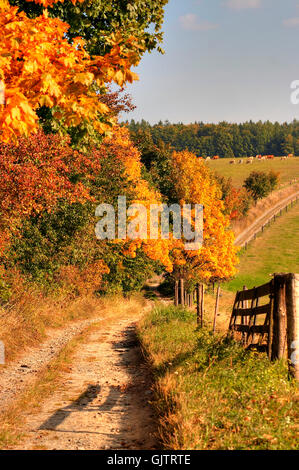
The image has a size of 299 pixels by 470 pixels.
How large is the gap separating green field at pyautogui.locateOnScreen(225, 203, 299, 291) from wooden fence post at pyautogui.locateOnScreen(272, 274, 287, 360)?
3676 cm

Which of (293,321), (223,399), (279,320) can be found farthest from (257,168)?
(223,399)

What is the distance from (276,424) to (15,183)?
388 inches

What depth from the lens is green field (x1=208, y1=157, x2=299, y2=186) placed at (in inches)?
4055

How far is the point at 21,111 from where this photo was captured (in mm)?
4902

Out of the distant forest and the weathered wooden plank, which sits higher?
the distant forest

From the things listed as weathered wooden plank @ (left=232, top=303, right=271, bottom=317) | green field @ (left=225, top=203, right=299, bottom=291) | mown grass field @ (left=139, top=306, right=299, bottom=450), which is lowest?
green field @ (left=225, top=203, right=299, bottom=291)

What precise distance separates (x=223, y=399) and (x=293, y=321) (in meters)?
1.94

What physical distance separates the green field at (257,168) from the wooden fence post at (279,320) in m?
87.0

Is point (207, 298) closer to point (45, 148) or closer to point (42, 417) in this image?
point (45, 148)

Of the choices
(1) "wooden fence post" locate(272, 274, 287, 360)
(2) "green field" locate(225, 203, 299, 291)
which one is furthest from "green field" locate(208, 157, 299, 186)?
(1) "wooden fence post" locate(272, 274, 287, 360)

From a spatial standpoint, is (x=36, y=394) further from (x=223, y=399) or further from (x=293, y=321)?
(x=293, y=321)

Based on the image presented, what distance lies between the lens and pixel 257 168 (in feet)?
371

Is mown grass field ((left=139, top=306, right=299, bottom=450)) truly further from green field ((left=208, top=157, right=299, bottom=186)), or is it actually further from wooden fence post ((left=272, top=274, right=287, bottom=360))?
green field ((left=208, top=157, right=299, bottom=186))

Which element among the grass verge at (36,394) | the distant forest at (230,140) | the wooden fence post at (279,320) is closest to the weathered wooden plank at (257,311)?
the wooden fence post at (279,320)
